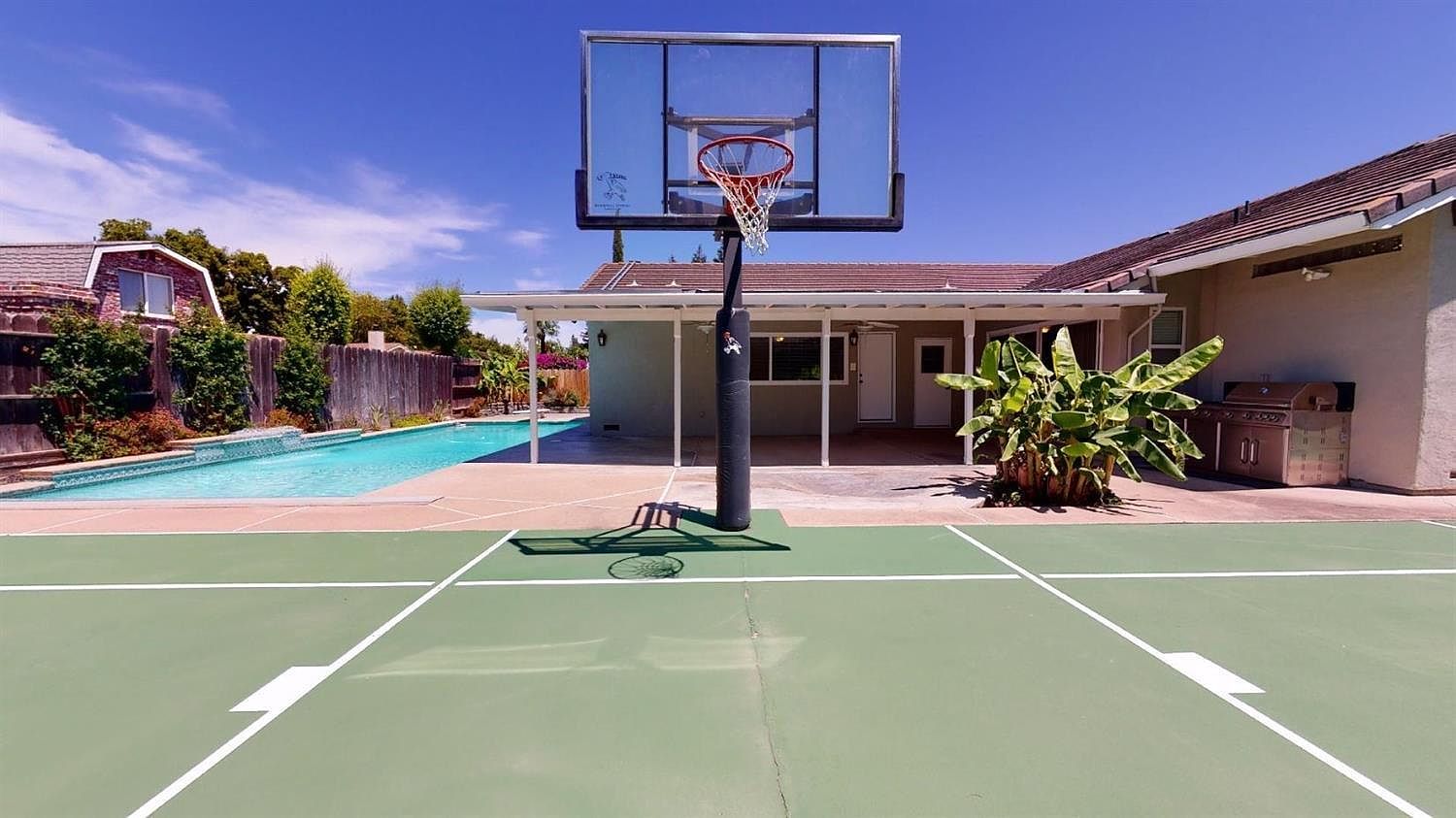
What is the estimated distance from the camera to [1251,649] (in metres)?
3.50

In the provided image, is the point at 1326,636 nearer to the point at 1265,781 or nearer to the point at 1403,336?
the point at 1265,781

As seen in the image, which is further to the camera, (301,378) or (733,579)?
(301,378)

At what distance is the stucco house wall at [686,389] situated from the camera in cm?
1435

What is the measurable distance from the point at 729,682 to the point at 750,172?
16.6 ft

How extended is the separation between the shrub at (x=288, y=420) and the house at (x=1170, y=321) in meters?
6.98

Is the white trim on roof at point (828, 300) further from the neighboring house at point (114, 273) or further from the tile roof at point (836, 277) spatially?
the neighboring house at point (114, 273)

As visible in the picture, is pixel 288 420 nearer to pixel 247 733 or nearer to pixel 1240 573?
pixel 247 733

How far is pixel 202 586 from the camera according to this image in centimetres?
462

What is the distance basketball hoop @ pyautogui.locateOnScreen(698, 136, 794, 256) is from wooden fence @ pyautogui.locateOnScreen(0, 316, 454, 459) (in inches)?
439

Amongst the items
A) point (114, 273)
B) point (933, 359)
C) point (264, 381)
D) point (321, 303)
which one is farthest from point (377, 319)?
point (933, 359)

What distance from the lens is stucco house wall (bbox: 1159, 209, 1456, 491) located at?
720 centimetres

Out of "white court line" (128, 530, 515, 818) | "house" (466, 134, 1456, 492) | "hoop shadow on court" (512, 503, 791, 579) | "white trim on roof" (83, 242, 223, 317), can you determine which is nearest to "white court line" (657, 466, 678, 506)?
"house" (466, 134, 1456, 492)

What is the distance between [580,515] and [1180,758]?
18.7 ft

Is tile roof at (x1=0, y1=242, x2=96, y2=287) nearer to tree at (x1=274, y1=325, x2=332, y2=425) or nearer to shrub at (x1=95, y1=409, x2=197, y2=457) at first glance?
tree at (x1=274, y1=325, x2=332, y2=425)
